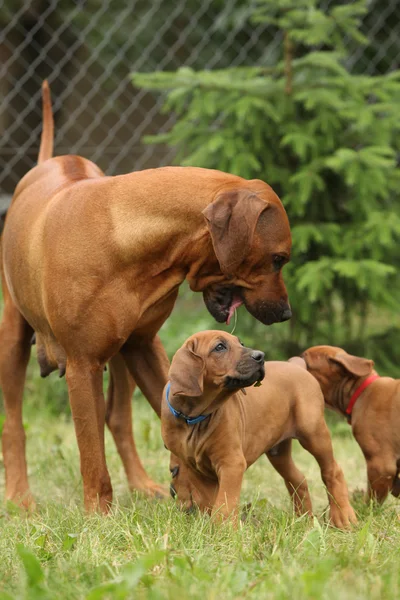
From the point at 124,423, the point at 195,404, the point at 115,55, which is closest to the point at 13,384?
the point at 124,423

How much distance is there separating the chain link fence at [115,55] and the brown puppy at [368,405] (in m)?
4.04

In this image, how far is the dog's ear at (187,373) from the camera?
363cm

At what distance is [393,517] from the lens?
12.5ft

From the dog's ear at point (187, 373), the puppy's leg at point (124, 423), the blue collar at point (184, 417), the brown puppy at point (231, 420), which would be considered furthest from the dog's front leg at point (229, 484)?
the puppy's leg at point (124, 423)

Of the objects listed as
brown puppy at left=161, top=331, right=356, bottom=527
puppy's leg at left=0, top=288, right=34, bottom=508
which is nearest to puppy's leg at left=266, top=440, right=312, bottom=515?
brown puppy at left=161, top=331, right=356, bottom=527

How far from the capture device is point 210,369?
147 inches

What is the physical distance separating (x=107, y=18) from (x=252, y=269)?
22.2 ft

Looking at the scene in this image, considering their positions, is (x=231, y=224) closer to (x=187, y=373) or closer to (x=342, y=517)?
(x=187, y=373)

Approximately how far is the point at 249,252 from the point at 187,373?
0.54 metres

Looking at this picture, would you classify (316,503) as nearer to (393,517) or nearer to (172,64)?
(393,517)

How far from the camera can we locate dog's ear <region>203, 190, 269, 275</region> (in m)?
3.69

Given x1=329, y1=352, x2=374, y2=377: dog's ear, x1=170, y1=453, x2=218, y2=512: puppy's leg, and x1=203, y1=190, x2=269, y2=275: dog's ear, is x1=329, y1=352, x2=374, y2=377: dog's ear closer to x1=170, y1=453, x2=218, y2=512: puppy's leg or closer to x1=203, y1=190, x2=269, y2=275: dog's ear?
x1=170, y1=453, x2=218, y2=512: puppy's leg

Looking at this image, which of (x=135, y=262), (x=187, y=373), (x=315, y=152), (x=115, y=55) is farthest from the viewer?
(x=115, y=55)

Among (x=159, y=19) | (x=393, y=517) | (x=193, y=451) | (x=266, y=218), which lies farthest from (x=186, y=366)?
(x=159, y=19)
